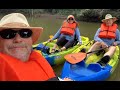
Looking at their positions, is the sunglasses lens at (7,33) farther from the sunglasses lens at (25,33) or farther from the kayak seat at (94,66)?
the kayak seat at (94,66)

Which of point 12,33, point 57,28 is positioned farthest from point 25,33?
point 57,28

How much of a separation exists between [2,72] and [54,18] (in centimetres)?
1233

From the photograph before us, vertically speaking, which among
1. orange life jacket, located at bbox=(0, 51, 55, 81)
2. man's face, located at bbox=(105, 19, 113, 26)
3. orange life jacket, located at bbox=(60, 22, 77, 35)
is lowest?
orange life jacket, located at bbox=(60, 22, 77, 35)

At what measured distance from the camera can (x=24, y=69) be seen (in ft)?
3.11

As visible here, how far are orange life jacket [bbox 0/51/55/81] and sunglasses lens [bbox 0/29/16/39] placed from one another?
A: 0.23 feet

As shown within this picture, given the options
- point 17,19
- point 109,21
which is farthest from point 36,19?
point 17,19

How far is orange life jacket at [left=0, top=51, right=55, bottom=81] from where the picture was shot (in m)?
0.87

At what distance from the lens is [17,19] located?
1.03m

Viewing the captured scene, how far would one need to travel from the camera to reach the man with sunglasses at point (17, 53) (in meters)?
0.88

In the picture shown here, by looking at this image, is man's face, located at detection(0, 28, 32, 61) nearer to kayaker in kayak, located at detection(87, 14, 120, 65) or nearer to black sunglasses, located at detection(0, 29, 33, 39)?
black sunglasses, located at detection(0, 29, 33, 39)

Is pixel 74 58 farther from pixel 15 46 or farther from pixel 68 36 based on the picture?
pixel 15 46

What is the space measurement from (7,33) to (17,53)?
0.29 feet

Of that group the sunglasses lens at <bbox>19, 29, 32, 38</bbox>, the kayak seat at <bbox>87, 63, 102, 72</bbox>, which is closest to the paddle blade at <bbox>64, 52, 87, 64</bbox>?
the kayak seat at <bbox>87, 63, 102, 72</bbox>
